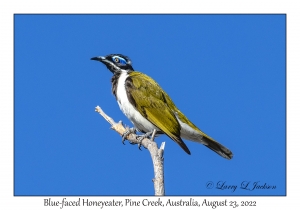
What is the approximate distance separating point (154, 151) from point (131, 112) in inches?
82.9

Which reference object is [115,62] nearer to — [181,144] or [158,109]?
[158,109]

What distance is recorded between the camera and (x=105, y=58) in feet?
38.9

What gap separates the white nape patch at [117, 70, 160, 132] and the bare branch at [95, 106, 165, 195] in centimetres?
53

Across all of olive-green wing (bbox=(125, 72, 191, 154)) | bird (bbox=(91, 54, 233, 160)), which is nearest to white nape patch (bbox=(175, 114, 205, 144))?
bird (bbox=(91, 54, 233, 160))

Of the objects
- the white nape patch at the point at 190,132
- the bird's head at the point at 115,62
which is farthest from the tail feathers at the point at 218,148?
the bird's head at the point at 115,62

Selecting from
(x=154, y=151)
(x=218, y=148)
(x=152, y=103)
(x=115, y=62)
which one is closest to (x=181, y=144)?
(x=154, y=151)

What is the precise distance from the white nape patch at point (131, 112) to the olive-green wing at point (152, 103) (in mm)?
94

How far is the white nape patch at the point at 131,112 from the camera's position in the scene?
1113 centimetres

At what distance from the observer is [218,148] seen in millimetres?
11219

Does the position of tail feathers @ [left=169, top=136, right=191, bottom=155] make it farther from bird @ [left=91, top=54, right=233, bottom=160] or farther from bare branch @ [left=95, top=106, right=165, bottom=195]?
bare branch @ [left=95, top=106, right=165, bottom=195]

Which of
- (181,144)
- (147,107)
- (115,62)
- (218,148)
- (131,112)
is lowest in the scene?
(218,148)
